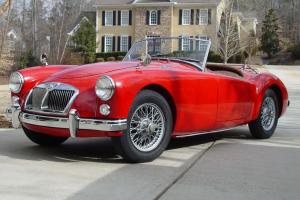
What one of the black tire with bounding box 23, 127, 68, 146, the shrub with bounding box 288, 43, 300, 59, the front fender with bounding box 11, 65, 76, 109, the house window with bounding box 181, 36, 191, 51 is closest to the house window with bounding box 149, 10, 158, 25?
the shrub with bounding box 288, 43, 300, 59

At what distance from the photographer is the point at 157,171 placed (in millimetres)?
5461

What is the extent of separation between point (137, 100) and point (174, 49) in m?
1.95

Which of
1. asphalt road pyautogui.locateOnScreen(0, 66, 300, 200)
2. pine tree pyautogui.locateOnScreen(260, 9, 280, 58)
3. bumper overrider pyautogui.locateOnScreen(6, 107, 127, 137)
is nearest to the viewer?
asphalt road pyautogui.locateOnScreen(0, 66, 300, 200)

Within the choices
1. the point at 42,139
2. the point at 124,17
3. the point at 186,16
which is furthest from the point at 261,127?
the point at 124,17

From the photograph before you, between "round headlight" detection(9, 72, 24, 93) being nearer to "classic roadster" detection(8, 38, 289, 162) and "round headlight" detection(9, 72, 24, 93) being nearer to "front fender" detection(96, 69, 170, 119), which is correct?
"classic roadster" detection(8, 38, 289, 162)

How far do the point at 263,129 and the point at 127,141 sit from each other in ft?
9.67

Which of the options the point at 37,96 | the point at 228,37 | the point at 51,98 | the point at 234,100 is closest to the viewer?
the point at 51,98

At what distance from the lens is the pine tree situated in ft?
198

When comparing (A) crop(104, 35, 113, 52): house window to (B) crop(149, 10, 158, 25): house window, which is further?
(A) crop(104, 35, 113, 52): house window

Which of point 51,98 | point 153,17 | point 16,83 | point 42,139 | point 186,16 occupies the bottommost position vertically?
point 42,139

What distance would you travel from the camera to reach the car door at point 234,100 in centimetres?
688

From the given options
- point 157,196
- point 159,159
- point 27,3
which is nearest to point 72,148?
point 159,159

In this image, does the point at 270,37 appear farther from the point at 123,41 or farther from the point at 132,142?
the point at 132,142

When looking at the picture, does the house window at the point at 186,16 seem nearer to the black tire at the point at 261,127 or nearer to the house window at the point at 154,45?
the black tire at the point at 261,127
